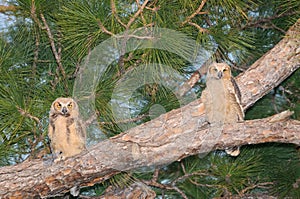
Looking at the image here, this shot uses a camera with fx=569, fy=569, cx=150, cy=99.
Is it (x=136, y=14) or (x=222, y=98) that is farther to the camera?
(x=222, y=98)

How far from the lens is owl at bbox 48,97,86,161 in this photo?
2.60 m

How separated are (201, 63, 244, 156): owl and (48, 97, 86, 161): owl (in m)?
0.62

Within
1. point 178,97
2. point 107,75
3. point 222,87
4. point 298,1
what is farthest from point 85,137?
point 298,1

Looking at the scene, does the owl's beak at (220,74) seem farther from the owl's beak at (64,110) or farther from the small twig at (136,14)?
the owl's beak at (64,110)

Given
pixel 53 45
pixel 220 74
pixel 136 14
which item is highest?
pixel 136 14

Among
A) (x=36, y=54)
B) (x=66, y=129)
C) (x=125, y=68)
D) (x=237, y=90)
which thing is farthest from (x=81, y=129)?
(x=237, y=90)

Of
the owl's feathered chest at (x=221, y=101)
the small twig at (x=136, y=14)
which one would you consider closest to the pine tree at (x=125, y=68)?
the small twig at (x=136, y=14)

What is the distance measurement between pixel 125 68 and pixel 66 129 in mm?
406

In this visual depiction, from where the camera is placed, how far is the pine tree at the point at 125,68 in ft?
8.10

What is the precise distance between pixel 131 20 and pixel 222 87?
28.3 inches

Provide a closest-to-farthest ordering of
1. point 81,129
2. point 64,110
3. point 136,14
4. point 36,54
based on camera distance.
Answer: point 136,14
point 64,110
point 81,129
point 36,54

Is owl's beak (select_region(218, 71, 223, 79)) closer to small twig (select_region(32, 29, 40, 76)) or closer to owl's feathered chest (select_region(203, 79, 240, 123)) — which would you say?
owl's feathered chest (select_region(203, 79, 240, 123))

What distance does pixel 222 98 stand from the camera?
2.88 m

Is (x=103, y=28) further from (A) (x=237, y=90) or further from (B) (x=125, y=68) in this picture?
(A) (x=237, y=90)
